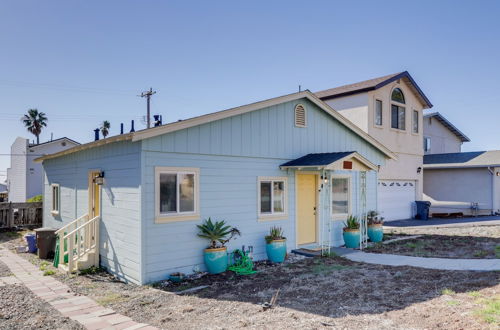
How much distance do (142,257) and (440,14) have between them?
14.1 metres

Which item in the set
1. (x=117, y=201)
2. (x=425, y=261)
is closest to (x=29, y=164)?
(x=117, y=201)

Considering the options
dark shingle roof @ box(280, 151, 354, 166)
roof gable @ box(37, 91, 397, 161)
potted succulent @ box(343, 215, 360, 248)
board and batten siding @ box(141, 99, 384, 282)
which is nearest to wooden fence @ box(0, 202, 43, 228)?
roof gable @ box(37, 91, 397, 161)

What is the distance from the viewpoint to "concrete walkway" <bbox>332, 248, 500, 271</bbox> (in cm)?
848

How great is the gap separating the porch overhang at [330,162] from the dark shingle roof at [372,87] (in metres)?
8.11

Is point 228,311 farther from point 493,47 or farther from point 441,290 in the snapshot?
point 493,47

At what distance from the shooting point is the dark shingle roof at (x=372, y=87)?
17.6 m

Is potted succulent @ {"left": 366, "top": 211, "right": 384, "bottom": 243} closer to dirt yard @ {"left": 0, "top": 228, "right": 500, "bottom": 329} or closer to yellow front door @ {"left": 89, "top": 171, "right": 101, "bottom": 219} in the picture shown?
dirt yard @ {"left": 0, "top": 228, "right": 500, "bottom": 329}

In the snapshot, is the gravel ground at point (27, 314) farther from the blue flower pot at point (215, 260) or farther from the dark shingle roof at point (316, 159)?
the dark shingle roof at point (316, 159)

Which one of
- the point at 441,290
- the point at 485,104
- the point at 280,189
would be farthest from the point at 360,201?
the point at 485,104

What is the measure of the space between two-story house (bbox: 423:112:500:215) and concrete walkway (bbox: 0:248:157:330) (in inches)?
777

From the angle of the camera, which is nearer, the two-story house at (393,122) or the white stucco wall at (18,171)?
the two-story house at (393,122)

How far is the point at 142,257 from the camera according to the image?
739cm

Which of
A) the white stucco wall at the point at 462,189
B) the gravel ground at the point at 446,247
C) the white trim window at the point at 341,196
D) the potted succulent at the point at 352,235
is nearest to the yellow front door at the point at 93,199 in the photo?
the white trim window at the point at 341,196

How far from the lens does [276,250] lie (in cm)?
924
